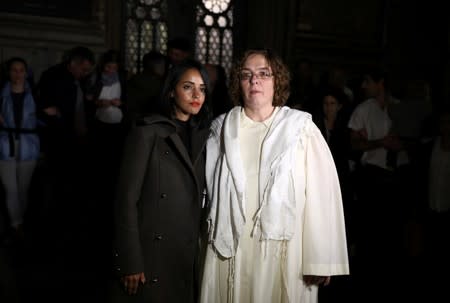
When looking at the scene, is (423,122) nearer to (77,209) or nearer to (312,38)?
(312,38)

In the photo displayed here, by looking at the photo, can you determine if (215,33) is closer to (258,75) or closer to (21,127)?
(21,127)

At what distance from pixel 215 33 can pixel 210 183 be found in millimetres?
5869

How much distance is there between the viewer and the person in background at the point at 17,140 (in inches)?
214

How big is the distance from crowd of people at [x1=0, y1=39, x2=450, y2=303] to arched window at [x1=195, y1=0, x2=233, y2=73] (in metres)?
1.69

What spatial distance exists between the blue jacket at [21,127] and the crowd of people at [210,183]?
1cm

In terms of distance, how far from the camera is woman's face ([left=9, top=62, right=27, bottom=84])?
543cm

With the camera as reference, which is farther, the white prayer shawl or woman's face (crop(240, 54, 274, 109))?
woman's face (crop(240, 54, 274, 109))

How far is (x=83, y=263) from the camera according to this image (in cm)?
518

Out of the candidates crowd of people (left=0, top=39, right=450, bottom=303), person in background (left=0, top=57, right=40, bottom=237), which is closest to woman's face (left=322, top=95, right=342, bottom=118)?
crowd of people (left=0, top=39, right=450, bottom=303)

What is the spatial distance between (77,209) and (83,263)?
1306 mm

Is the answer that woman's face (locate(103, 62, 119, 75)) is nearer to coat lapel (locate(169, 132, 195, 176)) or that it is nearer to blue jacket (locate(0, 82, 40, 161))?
blue jacket (locate(0, 82, 40, 161))

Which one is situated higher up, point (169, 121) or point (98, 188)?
point (169, 121)

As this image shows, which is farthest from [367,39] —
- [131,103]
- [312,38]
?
[131,103]

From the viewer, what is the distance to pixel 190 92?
2.68 m
